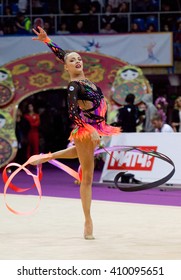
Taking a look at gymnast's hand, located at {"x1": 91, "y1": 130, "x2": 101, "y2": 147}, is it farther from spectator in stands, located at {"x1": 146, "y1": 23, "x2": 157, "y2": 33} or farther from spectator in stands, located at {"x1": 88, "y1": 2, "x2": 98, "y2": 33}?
spectator in stands, located at {"x1": 88, "y1": 2, "x2": 98, "y2": 33}

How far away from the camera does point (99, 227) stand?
893 centimetres

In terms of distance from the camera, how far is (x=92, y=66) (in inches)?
723

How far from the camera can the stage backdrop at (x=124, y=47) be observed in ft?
69.5

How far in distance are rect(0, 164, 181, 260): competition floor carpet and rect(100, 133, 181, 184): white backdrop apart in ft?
1.04

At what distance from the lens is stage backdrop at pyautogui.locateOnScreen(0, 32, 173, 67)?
21172mm

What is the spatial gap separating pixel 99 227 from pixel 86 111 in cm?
152

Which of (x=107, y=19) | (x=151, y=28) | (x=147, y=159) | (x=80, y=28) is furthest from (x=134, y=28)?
(x=147, y=159)

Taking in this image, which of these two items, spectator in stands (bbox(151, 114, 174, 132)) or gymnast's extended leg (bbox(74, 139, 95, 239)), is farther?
spectator in stands (bbox(151, 114, 174, 132))

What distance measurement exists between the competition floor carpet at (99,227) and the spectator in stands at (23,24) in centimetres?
957

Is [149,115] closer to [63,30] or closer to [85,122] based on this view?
[63,30]

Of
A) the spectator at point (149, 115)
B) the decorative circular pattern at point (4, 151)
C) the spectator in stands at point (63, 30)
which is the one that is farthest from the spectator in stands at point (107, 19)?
the spectator at point (149, 115)

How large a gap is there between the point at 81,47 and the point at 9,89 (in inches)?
138

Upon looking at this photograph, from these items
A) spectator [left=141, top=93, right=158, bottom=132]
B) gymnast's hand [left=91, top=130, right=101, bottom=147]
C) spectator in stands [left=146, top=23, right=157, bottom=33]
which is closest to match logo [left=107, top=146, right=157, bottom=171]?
spectator [left=141, top=93, right=158, bottom=132]

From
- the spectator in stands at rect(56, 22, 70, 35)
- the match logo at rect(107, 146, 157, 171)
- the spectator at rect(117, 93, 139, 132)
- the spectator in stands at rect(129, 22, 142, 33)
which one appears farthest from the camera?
the spectator in stands at rect(56, 22, 70, 35)
